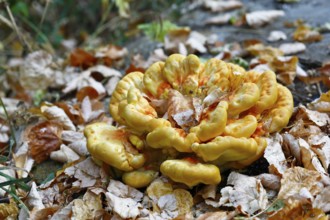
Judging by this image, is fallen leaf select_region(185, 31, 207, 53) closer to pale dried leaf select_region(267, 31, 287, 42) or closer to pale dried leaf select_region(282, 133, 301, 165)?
→ pale dried leaf select_region(267, 31, 287, 42)

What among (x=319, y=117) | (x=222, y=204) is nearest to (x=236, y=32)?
(x=319, y=117)

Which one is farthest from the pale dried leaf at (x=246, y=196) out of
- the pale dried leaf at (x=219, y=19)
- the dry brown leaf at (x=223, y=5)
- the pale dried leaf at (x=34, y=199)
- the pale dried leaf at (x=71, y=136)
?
the dry brown leaf at (x=223, y=5)

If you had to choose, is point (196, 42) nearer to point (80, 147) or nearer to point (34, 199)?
point (80, 147)

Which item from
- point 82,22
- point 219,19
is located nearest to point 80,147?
point 219,19

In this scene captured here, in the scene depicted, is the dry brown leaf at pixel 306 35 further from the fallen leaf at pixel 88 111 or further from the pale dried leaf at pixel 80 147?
the pale dried leaf at pixel 80 147

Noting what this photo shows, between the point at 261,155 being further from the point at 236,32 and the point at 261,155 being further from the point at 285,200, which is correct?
the point at 236,32

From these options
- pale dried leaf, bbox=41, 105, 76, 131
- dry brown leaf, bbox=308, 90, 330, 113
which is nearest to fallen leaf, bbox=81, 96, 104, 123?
pale dried leaf, bbox=41, 105, 76, 131
